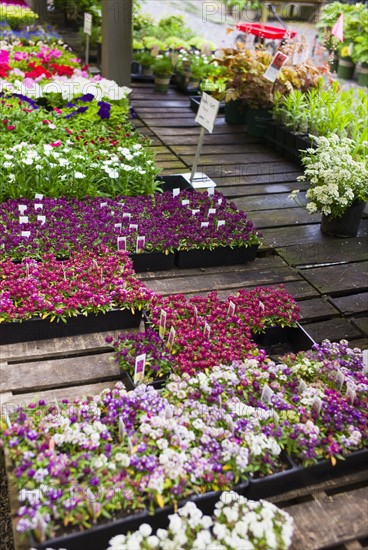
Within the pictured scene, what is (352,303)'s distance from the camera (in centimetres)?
368

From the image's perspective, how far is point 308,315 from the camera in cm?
351

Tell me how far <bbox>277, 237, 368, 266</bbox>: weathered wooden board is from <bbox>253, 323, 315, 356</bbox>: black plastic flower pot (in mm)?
905

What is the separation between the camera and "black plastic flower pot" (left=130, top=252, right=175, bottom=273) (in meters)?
3.71

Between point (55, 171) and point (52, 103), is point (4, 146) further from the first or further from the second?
point (52, 103)

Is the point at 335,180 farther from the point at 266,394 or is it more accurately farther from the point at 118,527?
the point at 118,527

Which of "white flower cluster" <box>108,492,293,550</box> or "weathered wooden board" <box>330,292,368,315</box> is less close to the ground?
"white flower cluster" <box>108,492,293,550</box>

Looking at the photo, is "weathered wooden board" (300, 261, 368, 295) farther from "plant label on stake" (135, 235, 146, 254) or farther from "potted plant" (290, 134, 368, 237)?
"plant label on stake" (135, 235, 146, 254)

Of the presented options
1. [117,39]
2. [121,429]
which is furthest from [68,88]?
[121,429]

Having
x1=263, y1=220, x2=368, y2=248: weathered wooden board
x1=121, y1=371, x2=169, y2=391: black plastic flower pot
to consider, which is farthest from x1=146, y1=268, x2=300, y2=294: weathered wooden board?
x1=121, y1=371, x2=169, y2=391: black plastic flower pot

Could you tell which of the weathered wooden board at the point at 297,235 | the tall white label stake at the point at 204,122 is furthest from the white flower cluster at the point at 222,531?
the tall white label stake at the point at 204,122

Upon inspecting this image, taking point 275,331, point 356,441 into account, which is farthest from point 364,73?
point 356,441

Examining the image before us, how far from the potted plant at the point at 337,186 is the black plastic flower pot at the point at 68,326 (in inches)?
67.9

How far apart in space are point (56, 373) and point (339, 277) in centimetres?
200

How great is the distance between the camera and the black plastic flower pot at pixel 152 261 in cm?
371
